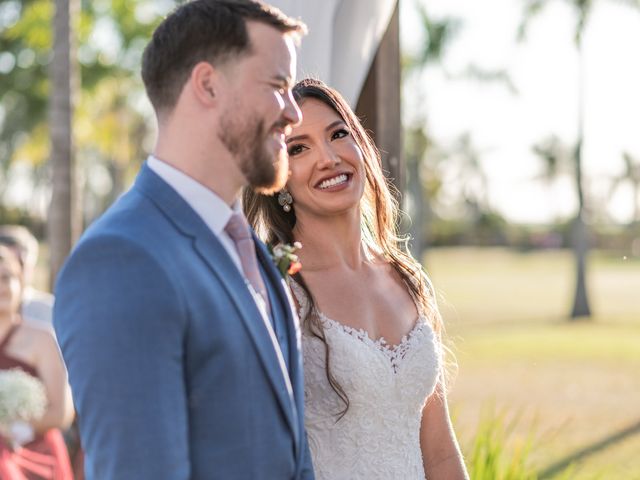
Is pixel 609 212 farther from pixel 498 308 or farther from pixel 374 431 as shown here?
pixel 374 431

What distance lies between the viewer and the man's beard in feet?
6.10

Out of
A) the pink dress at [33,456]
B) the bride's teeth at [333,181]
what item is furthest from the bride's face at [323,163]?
the pink dress at [33,456]

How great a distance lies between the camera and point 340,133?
9.75 ft

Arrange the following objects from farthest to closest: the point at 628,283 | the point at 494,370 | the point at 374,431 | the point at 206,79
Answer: the point at 628,283, the point at 494,370, the point at 374,431, the point at 206,79

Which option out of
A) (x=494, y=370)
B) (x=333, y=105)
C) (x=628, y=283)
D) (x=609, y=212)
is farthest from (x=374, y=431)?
(x=609, y=212)

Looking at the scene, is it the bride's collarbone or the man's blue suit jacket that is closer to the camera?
the man's blue suit jacket

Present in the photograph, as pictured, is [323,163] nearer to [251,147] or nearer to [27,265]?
[251,147]

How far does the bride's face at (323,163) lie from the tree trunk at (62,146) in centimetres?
727

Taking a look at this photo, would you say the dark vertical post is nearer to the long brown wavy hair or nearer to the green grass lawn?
the green grass lawn

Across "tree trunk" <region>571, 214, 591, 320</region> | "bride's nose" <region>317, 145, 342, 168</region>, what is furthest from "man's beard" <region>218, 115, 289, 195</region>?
"tree trunk" <region>571, 214, 591, 320</region>

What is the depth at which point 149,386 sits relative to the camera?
169 centimetres

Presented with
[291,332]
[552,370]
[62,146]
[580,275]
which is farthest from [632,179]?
[291,332]

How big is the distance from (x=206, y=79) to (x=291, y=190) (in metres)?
1.12

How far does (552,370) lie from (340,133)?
57.8ft
